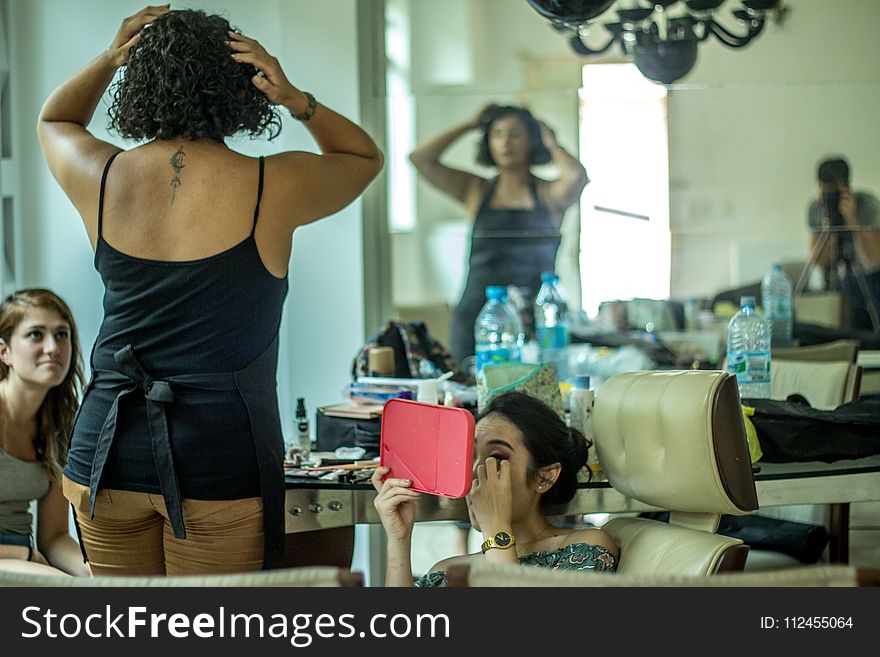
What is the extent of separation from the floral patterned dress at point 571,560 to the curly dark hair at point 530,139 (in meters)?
3.18

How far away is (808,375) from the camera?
327cm

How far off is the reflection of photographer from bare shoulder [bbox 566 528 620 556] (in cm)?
345

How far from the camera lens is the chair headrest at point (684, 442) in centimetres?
174

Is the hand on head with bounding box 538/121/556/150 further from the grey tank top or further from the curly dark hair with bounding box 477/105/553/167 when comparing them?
the grey tank top

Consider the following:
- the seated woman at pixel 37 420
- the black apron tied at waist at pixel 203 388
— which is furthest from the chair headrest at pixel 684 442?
the seated woman at pixel 37 420

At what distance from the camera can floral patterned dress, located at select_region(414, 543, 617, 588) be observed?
5.98 feet

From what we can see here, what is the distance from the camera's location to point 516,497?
1979mm

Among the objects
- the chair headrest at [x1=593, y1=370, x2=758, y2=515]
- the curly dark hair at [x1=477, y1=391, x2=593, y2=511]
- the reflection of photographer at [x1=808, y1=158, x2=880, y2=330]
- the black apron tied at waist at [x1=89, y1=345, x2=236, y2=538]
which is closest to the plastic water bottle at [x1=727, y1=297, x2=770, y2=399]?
the curly dark hair at [x1=477, y1=391, x2=593, y2=511]

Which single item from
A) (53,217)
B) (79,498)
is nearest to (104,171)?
(79,498)

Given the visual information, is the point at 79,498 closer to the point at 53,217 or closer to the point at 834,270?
the point at 53,217

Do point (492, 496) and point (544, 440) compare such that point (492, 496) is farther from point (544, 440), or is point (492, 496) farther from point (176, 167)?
point (176, 167)
